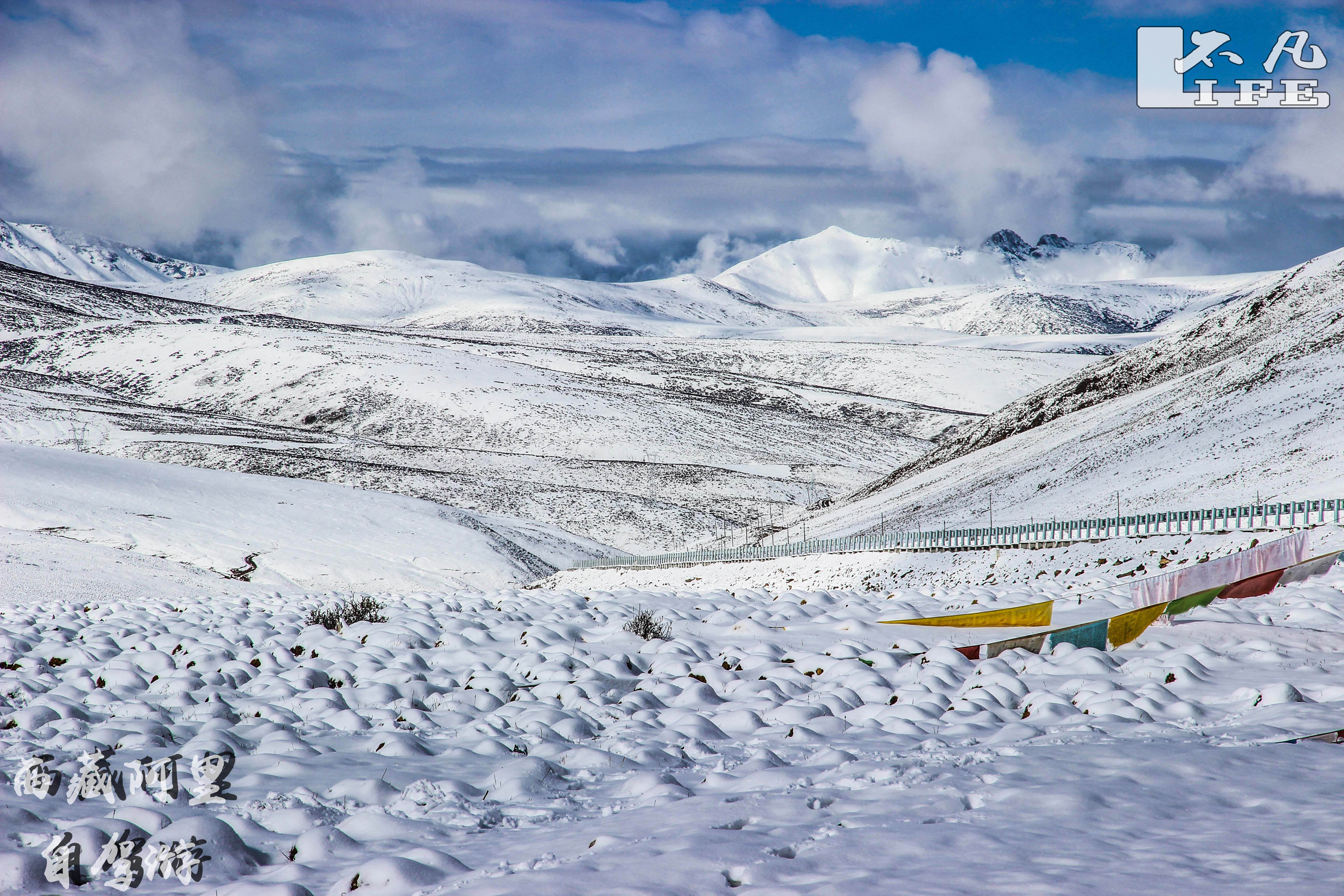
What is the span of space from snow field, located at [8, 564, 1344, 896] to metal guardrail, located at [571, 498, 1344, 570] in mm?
10052

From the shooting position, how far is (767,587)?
101 feet

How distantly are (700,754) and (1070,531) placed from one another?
2179cm

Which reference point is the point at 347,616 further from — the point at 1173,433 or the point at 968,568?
the point at 1173,433

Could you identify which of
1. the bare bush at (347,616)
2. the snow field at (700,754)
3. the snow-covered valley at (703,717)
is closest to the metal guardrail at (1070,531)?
the snow-covered valley at (703,717)

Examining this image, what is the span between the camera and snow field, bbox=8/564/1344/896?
17.3 ft

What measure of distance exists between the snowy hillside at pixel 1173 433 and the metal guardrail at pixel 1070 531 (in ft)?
14.8

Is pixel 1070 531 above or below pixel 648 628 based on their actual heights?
above

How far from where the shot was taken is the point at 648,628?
1331 cm

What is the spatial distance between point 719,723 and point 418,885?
4032mm

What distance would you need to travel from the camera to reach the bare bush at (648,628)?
43.3 feet

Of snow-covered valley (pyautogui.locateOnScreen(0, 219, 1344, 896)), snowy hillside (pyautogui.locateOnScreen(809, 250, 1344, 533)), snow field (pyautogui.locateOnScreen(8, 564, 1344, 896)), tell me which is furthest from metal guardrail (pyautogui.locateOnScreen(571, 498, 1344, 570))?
snow field (pyautogui.locateOnScreen(8, 564, 1344, 896))

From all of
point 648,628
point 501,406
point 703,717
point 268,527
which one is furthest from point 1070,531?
point 501,406

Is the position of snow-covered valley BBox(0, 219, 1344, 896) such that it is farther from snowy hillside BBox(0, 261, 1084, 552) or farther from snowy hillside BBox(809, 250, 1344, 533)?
snowy hillside BBox(0, 261, 1084, 552)

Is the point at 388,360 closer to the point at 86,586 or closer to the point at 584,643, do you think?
the point at 86,586
